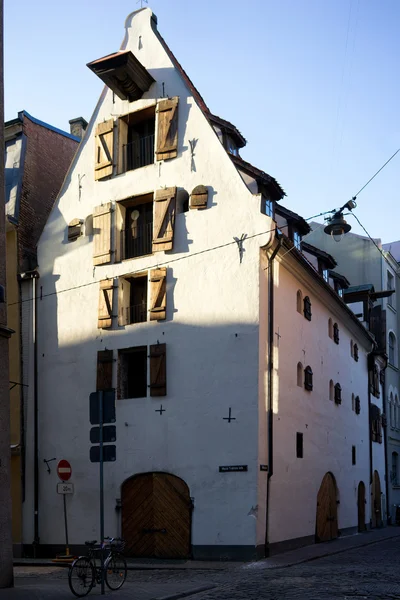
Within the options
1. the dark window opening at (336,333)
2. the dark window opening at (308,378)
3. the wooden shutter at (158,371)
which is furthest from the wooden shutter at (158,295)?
the dark window opening at (336,333)

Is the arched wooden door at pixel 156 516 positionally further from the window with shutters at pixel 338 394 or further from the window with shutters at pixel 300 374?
the window with shutters at pixel 338 394

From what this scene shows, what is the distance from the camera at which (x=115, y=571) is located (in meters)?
14.4

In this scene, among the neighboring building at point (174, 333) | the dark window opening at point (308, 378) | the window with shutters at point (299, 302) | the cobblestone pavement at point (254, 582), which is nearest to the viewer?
the cobblestone pavement at point (254, 582)

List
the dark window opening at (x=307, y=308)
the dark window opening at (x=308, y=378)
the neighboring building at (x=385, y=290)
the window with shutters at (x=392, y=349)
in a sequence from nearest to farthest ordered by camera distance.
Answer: the dark window opening at (x=308, y=378)
the dark window opening at (x=307, y=308)
the neighboring building at (x=385, y=290)
the window with shutters at (x=392, y=349)

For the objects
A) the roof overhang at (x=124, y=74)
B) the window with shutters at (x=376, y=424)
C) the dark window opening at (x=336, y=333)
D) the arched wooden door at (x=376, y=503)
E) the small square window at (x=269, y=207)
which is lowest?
the arched wooden door at (x=376, y=503)

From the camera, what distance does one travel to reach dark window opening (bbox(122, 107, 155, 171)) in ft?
81.0

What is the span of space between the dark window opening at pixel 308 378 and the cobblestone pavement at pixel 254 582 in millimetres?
6376

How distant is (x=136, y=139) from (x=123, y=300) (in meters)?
5.36

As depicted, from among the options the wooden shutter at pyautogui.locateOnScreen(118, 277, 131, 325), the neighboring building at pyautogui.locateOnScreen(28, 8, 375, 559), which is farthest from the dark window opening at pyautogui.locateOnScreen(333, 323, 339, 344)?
the wooden shutter at pyautogui.locateOnScreen(118, 277, 131, 325)

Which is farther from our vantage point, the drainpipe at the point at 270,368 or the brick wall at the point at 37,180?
the brick wall at the point at 37,180

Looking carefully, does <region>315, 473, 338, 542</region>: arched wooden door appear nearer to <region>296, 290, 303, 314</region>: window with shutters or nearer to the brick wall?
<region>296, 290, 303, 314</region>: window with shutters

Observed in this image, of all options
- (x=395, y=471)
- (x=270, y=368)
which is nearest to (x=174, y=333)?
(x=270, y=368)

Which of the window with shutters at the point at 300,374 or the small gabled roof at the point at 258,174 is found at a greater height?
the small gabled roof at the point at 258,174

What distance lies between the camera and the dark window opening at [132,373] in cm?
2359
